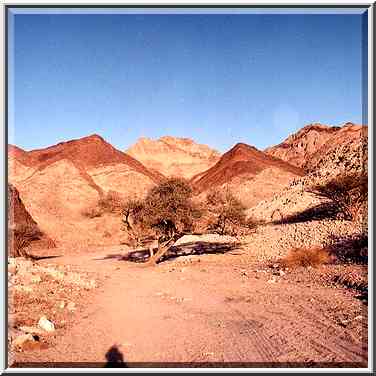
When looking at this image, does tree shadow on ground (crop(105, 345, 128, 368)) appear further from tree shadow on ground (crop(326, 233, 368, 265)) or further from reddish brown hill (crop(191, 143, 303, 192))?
reddish brown hill (crop(191, 143, 303, 192))

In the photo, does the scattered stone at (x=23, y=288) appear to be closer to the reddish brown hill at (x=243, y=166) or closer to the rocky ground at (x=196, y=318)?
the rocky ground at (x=196, y=318)

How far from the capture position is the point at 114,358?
16.3ft

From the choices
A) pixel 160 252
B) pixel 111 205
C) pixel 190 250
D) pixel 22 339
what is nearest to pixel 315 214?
pixel 190 250

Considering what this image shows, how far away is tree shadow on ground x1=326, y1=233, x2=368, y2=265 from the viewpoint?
11422mm

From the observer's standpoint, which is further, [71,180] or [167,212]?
[71,180]

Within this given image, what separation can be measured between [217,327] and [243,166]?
53680 millimetres

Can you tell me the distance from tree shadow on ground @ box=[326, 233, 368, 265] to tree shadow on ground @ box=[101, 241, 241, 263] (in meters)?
5.29

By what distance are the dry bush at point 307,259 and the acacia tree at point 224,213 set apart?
9.83 ft

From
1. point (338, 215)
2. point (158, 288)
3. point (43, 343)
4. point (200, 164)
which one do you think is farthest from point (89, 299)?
point (200, 164)

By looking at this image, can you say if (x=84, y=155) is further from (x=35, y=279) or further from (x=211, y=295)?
(x=211, y=295)

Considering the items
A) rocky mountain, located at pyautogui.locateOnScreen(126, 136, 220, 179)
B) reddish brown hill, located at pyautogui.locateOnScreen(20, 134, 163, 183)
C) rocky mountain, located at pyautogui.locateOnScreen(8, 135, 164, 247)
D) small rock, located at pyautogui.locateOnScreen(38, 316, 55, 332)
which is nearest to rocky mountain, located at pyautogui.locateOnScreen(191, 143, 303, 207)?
rocky mountain, located at pyautogui.locateOnScreen(8, 135, 164, 247)

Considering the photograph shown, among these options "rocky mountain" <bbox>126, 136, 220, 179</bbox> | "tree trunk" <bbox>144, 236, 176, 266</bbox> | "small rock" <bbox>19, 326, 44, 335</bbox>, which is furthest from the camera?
"rocky mountain" <bbox>126, 136, 220, 179</bbox>

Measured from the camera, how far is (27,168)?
160 feet

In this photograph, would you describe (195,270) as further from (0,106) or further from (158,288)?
(0,106)
